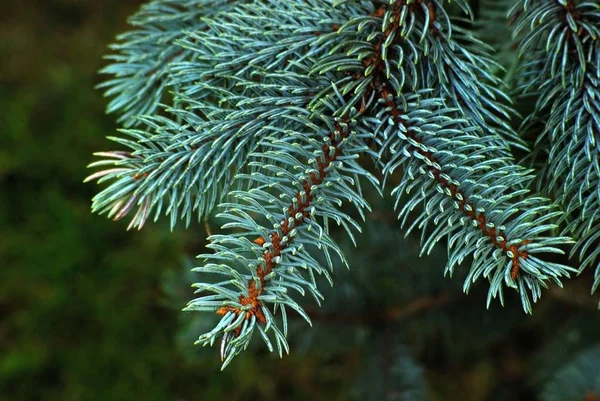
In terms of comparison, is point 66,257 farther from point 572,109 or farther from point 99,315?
point 572,109

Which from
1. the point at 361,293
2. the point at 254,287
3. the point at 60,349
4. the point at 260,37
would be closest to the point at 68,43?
the point at 60,349

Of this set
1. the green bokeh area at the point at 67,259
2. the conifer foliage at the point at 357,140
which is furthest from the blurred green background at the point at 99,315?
the conifer foliage at the point at 357,140

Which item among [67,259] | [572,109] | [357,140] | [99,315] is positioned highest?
[572,109]

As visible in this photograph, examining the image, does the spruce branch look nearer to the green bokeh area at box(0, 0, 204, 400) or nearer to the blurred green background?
the blurred green background

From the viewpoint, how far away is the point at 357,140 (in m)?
0.52

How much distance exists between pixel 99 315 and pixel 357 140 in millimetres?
1384

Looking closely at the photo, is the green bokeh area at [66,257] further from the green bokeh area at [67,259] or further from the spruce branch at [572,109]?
the spruce branch at [572,109]

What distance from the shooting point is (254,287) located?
18.6 inches

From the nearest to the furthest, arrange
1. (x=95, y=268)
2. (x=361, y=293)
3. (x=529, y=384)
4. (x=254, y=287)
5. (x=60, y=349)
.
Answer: (x=254, y=287) < (x=361, y=293) < (x=529, y=384) < (x=60, y=349) < (x=95, y=268)

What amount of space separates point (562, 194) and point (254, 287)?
0.95 feet

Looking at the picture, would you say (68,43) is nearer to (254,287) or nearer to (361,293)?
(361,293)

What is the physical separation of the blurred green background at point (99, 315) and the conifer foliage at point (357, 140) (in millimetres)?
674

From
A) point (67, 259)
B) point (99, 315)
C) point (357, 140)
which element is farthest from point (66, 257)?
point (357, 140)

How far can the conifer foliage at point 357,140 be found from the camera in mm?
482
